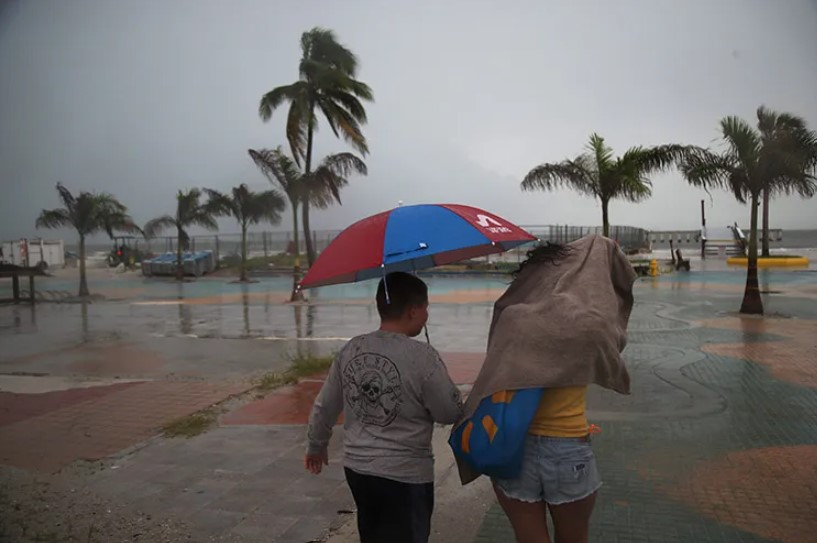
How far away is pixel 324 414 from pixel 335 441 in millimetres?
2835

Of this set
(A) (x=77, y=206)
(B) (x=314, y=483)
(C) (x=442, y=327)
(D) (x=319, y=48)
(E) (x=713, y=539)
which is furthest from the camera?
(A) (x=77, y=206)

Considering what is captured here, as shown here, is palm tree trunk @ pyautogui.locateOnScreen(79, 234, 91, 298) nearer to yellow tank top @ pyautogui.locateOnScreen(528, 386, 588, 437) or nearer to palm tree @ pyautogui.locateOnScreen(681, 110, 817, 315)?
palm tree @ pyautogui.locateOnScreen(681, 110, 817, 315)

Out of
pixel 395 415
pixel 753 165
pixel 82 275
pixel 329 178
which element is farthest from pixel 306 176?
pixel 395 415

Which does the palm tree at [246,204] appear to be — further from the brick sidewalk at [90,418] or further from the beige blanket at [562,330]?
the beige blanket at [562,330]

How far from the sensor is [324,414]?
8.70ft

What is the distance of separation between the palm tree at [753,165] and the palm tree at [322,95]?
977 cm

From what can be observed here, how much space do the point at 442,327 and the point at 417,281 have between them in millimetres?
10162

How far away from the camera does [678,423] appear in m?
5.75

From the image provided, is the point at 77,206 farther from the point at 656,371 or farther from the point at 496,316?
the point at 496,316

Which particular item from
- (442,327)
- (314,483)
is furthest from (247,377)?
(442,327)

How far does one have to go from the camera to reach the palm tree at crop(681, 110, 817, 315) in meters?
12.0

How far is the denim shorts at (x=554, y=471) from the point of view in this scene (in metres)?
2.22

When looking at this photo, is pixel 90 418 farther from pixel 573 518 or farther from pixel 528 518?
pixel 573 518

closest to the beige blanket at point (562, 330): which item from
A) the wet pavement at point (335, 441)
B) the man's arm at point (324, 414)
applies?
the man's arm at point (324, 414)
